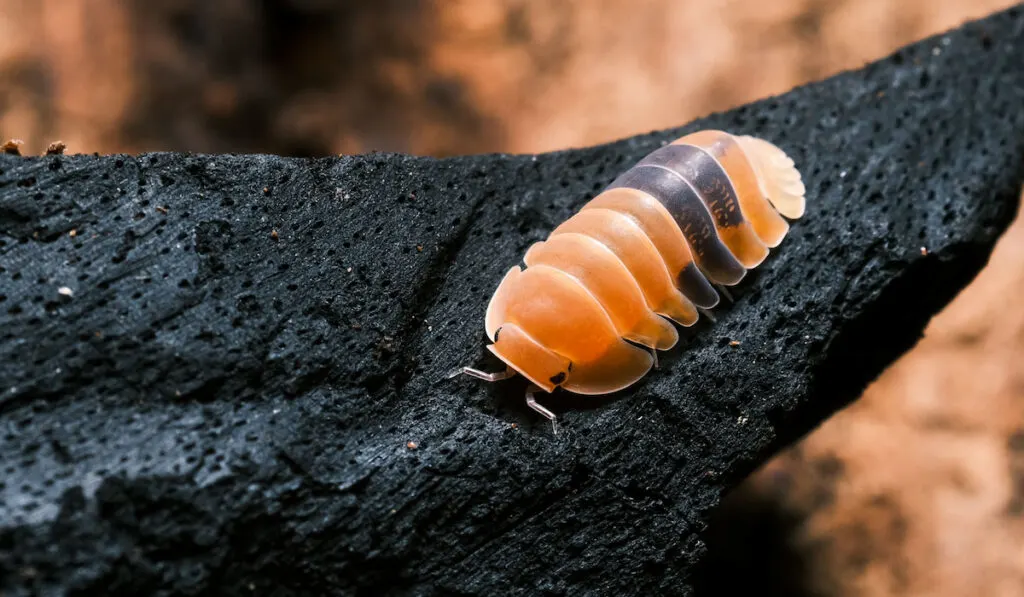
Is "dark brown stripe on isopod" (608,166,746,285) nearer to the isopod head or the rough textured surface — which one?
the rough textured surface

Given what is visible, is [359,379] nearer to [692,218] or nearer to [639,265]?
[639,265]

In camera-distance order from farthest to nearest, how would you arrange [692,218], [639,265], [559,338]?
[692,218] < [639,265] < [559,338]

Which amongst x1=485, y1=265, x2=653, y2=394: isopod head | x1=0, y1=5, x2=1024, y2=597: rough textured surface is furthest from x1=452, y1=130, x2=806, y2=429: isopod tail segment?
x1=0, y1=5, x2=1024, y2=597: rough textured surface

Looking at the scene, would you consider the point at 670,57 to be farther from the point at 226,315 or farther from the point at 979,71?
the point at 226,315

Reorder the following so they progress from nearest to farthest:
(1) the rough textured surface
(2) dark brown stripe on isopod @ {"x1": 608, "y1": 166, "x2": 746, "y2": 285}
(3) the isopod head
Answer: (1) the rough textured surface → (3) the isopod head → (2) dark brown stripe on isopod @ {"x1": 608, "y1": 166, "x2": 746, "y2": 285}

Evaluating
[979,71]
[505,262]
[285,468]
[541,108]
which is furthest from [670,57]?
[285,468]

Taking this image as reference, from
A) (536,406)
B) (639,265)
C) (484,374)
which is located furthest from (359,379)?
(639,265)

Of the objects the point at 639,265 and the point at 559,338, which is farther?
the point at 639,265

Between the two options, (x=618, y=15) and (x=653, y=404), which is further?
A: (x=618, y=15)
